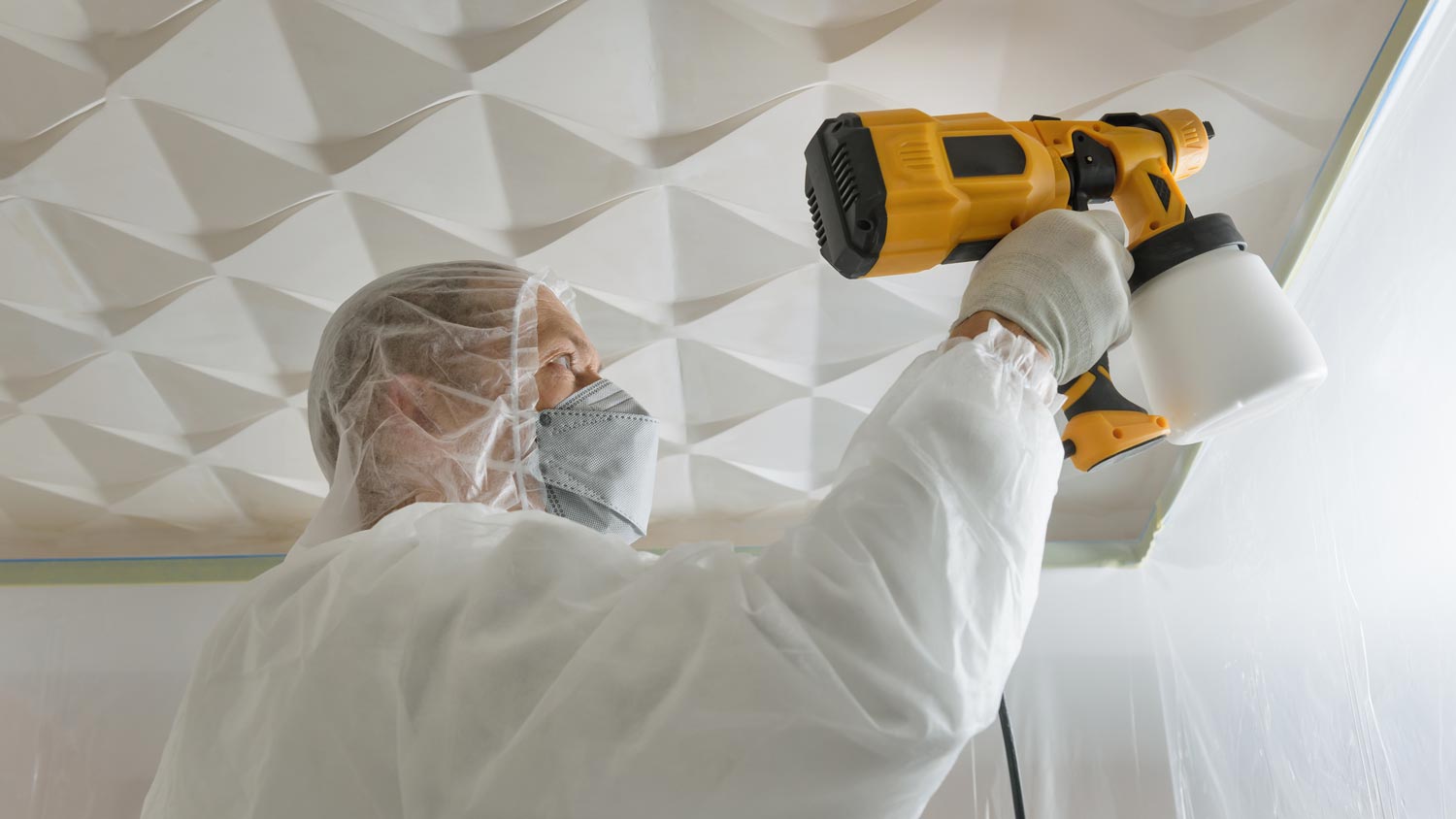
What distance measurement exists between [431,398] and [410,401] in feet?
0.08

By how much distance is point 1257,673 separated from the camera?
4.94ft

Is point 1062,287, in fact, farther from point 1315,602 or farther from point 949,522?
point 1315,602

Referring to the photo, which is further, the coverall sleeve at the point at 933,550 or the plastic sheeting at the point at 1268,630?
the plastic sheeting at the point at 1268,630

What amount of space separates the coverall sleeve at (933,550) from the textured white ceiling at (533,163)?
62 centimetres

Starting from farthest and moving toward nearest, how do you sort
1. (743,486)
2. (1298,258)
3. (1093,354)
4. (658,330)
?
1. (743,486)
2. (658,330)
3. (1298,258)
4. (1093,354)

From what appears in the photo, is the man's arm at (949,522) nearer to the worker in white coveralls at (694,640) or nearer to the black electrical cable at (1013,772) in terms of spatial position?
the worker in white coveralls at (694,640)

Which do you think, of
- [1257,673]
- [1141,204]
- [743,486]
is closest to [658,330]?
[743,486]

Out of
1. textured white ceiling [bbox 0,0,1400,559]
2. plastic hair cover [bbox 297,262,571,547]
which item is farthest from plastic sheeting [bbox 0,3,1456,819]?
plastic hair cover [bbox 297,262,571,547]

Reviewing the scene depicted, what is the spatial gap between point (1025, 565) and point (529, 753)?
45 centimetres

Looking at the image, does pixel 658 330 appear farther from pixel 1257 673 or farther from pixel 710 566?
pixel 1257 673

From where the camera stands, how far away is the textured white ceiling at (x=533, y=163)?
124cm

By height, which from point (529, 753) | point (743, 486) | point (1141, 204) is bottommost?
point (743, 486)

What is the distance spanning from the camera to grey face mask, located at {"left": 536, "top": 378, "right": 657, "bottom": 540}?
48.8 inches

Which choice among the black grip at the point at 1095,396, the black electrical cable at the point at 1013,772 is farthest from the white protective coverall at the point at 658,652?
the black electrical cable at the point at 1013,772
